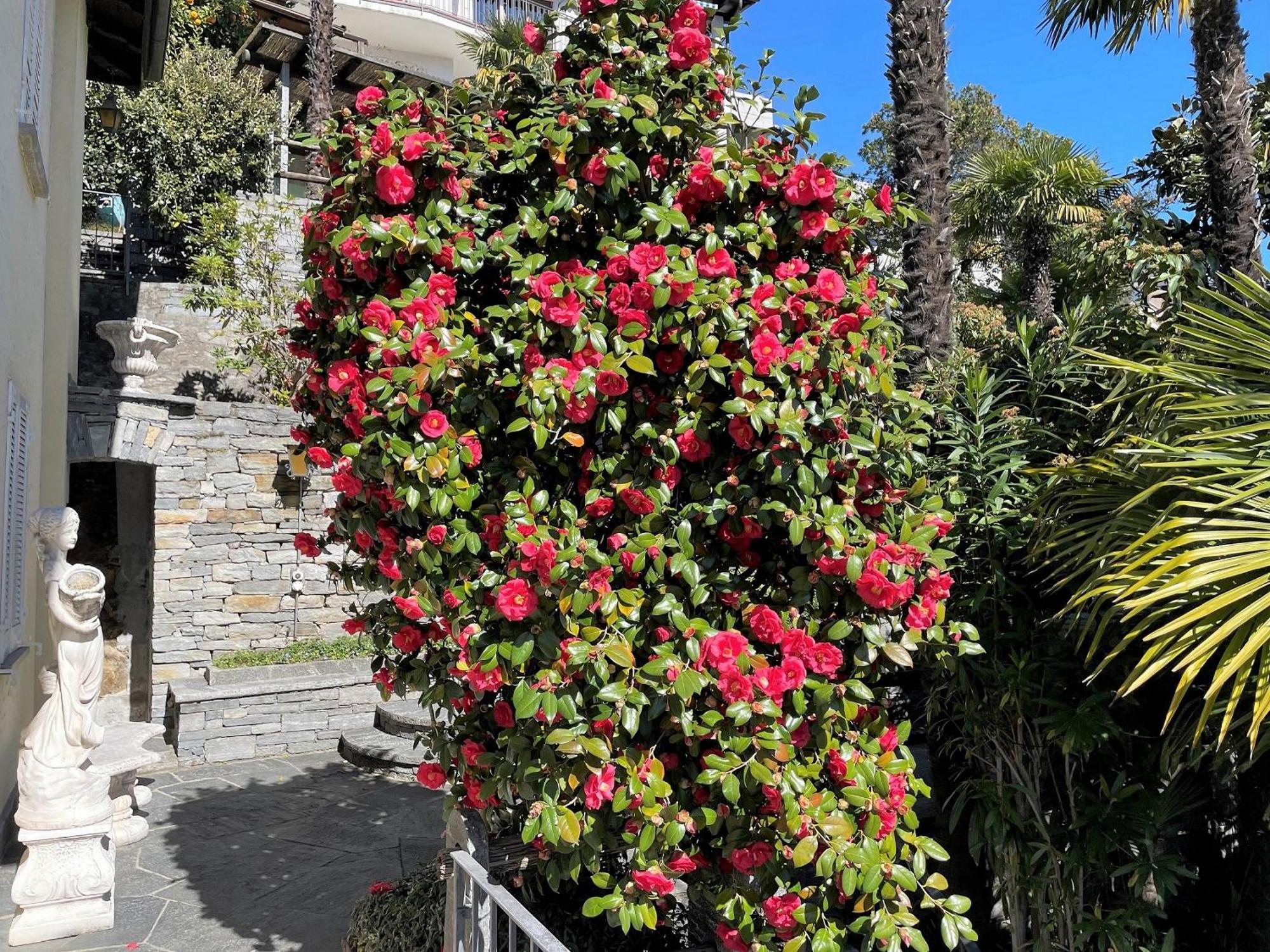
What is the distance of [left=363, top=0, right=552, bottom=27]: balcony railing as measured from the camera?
20844 millimetres

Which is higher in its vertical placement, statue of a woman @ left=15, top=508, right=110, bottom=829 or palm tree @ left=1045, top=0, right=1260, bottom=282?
palm tree @ left=1045, top=0, right=1260, bottom=282

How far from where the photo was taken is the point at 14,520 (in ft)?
18.9

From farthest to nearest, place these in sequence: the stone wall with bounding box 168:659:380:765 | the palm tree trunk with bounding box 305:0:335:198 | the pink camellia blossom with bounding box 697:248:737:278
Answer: the palm tree trunk with bounding box 305:0:335:198 → the stone wall with bounding box 168:659:380:765 → the pink camellia blossom with bounding box 697:248:737:278

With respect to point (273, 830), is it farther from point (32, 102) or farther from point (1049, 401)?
point (1049, 401)

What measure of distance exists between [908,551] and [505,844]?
1.88 m

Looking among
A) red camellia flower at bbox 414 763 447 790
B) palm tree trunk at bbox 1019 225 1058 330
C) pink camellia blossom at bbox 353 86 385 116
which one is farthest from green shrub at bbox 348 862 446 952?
palm tree trunk at bbox 1019 225 1058 330

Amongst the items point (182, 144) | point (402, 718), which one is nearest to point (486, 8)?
point (182, 144)

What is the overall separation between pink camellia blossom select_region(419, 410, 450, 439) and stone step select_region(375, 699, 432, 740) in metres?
5.65

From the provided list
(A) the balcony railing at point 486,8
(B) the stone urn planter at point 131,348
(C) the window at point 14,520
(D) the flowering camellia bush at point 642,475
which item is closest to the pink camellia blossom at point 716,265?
(D) the flowering camellia bush at point 642,475

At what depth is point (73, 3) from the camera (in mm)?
8328

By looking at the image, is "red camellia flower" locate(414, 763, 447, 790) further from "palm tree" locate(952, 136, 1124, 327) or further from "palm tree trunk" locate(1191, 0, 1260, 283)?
"palm tree" locate(952, 136, 1124, 327)

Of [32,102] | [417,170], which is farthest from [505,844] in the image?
[32,102]

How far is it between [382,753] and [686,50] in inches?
265

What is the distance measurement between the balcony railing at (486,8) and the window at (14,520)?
→ 17598 millimetres
